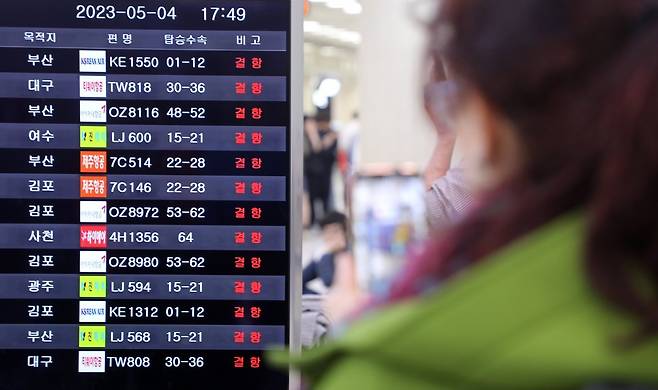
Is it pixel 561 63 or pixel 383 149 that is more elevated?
pixel 383 149

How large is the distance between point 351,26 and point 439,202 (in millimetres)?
15537

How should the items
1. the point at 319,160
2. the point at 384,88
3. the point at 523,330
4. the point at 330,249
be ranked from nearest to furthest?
the point at 523,330, the point at 330,249, the point at 384,88, the point at 319,160

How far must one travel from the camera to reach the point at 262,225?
7.63ft

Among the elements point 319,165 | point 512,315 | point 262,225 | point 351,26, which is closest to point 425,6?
point 512,315

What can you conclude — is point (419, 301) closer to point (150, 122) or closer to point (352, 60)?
point (150, 122)

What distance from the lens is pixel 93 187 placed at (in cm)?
231

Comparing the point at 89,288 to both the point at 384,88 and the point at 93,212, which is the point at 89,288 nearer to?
the point at 93,212

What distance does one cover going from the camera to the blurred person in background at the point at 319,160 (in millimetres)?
11242

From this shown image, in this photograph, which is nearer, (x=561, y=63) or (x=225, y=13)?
(x=561, y=63)

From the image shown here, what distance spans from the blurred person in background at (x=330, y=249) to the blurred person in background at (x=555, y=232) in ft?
11.4

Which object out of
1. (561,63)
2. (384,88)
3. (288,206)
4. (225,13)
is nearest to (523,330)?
(561,63)

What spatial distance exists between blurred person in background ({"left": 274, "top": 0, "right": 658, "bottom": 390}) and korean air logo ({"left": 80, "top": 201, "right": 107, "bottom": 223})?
1.59m

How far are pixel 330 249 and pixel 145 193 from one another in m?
2.27

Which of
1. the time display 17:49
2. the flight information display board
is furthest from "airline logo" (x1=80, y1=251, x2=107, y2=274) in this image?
the time display 17:49
